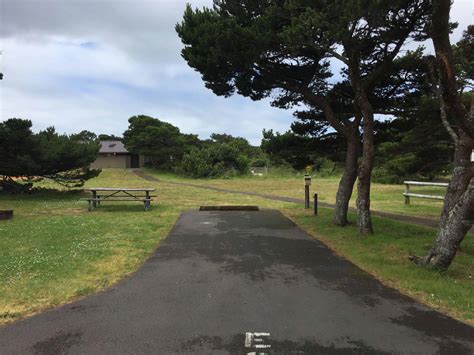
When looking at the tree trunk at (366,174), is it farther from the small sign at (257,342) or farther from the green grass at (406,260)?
the small sign at (257,342)

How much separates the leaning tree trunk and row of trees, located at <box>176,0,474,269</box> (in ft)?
0.09

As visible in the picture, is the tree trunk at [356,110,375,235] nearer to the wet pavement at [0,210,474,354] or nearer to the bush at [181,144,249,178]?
the wet pavement at [0,210,474,354]

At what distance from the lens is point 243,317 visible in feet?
13.8

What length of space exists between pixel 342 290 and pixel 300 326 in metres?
1.43

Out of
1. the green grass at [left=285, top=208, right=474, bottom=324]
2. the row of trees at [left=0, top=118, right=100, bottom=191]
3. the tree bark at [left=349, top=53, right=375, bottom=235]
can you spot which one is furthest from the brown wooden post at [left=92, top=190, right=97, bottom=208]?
the tree bark at [left=349, top=53, right=375, bottom=235]

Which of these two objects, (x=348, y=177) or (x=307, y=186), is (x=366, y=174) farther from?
(x=307, y=186)

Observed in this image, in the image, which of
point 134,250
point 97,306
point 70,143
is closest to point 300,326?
point 97,306

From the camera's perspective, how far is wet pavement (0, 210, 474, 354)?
3.58m

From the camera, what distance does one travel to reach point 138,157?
58.4 m

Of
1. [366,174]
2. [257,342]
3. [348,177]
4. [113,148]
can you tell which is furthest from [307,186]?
[113,148]

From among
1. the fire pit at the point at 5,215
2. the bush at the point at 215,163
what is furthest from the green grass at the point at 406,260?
the bush at the point at 215,163

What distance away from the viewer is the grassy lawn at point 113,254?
4.92m

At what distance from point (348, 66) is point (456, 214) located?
4.78 metres

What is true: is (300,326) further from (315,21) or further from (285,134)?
(285,134)
